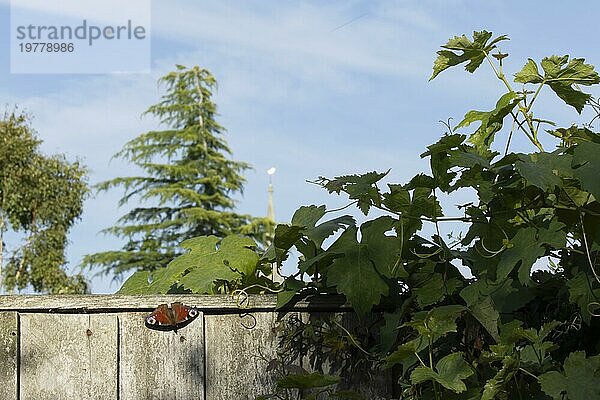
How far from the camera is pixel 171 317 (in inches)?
63.8

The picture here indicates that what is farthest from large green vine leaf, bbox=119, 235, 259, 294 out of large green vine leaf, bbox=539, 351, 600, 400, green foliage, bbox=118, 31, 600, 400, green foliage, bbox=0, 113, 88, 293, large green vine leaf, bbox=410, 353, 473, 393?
green foliage, bbox=0, 113, 88, 293

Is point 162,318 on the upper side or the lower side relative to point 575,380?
upper

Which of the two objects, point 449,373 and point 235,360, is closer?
point 449,373

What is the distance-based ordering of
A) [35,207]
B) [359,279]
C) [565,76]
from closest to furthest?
[359,279] → [565,76] → [35,207]

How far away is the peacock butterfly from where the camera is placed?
162 cm

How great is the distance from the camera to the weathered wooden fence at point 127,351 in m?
1.62

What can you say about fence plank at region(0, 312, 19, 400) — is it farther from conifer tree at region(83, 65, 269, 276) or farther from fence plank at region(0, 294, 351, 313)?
conifer tree at region(83, 65, 269, 276)

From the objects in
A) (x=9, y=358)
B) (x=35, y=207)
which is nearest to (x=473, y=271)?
(x=9, y=358)

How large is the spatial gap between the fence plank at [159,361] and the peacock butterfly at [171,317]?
0.01 meters

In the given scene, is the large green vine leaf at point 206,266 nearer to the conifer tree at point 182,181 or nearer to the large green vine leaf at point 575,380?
the large green vine leaf at point 575,380

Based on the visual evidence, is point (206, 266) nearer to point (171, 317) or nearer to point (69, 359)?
point (171, 317)

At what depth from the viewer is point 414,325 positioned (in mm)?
1447

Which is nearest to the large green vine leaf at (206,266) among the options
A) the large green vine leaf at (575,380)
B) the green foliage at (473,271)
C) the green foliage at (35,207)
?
the green foliage at (473,271)

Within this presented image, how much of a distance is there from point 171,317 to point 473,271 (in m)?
0.55
